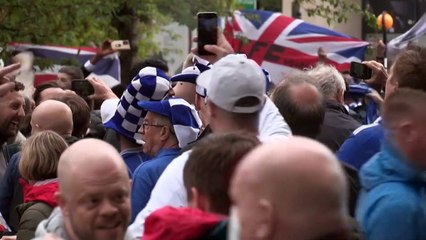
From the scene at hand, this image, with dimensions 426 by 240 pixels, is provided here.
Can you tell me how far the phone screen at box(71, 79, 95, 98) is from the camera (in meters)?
11.3

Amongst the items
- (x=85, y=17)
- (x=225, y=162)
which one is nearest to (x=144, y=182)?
(x=225, y=162)

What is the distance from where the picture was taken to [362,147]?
7098mm

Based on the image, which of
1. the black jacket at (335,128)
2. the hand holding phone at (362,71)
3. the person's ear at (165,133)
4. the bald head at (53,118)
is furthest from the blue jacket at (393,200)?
the hand holding phone at (362,71)

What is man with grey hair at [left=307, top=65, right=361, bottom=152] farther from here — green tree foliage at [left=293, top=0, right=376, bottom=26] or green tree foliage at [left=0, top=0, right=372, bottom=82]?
green tree foliage at [left=293, top=0, right=376, bottom=26]

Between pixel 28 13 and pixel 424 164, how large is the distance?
13208 mm

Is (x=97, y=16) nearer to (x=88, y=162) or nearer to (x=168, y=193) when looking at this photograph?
(x=168, y=193)

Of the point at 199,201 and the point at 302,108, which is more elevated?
the point at 199,201

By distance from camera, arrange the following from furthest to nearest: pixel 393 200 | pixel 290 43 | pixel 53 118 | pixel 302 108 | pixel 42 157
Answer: pixel 290 43, pixel 53 118, pixel 42 157, pixel 302 108, pixel 393 200

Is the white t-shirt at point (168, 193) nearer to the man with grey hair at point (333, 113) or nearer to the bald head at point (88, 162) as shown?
the bald head at point (88, 162)

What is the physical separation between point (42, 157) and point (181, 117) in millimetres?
822

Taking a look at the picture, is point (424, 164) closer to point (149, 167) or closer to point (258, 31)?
point (149, 167)

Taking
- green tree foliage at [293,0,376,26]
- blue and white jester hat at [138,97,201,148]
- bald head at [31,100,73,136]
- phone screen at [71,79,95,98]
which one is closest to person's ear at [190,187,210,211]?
blue and white jester hat at [138,97,201,148]

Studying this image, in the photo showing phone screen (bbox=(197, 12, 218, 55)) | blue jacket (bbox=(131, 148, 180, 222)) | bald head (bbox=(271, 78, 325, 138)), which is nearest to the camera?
blue jacket (bbox=(131, 148, 180, 222))

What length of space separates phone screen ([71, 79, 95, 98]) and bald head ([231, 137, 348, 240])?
7.69 metres
